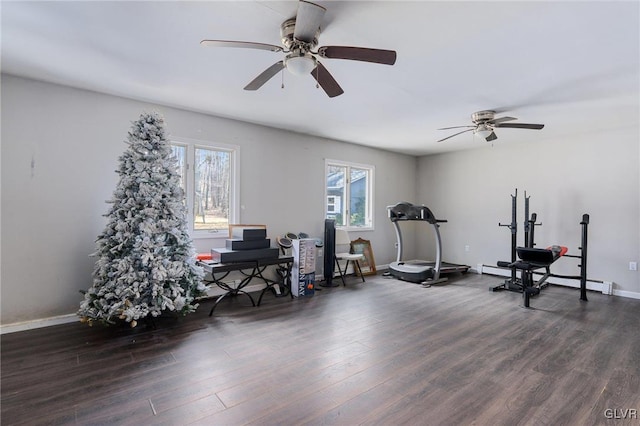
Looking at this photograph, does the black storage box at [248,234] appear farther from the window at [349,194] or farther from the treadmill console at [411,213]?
the treadmill console at [411,213]

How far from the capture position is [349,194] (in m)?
6.22

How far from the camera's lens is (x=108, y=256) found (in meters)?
3.06

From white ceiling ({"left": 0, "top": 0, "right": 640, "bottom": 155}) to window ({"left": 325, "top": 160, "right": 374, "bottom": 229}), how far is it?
1748 mm

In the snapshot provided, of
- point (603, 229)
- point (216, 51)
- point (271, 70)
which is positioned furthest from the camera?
point (603, 229)

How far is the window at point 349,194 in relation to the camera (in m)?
5.97

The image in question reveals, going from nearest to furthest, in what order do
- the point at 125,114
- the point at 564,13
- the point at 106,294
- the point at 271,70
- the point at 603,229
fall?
the point at 564,13 < the point at 271,70 < the point at 106,294 < the point at 125,114 < the point at 603,229

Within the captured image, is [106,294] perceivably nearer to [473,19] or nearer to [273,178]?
[273,178]

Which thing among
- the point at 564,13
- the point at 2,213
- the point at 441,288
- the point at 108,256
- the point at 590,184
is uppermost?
the point at 564,13

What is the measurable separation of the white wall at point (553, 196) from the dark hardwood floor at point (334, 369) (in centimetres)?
150

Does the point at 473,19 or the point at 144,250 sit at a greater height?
the point at 473,19

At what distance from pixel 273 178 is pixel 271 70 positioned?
105 inches

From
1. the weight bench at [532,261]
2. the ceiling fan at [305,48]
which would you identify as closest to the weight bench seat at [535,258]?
the weight bench at [532,261]

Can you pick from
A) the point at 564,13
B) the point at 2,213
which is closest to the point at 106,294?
the point at 2,213

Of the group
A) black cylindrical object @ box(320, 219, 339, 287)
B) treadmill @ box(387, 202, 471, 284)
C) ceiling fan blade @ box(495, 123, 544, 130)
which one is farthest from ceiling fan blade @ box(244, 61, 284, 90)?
treadmill @ box(387, 202, 471, 284)
